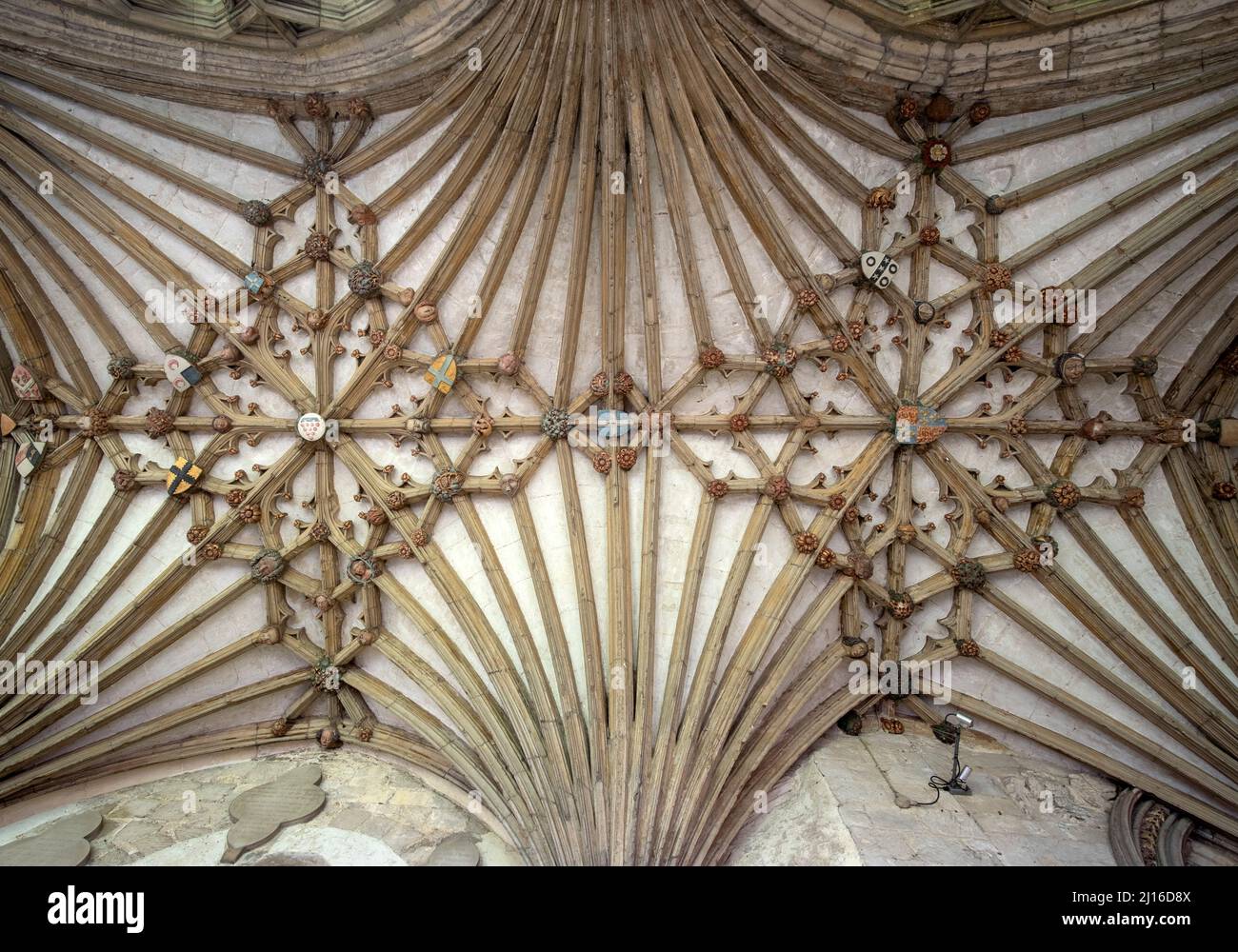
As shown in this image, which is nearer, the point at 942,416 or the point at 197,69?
the point at 197,69

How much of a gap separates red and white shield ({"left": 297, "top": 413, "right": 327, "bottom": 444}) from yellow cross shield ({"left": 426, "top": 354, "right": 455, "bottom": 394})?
169cm

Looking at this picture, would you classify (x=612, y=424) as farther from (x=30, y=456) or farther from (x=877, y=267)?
(x=30, y=456)

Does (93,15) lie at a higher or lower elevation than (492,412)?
higher

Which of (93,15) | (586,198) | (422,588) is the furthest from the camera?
(422,588)

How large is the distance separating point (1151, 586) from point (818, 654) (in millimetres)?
4597

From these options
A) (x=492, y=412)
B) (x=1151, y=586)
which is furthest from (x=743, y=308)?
(x=1151, y=586)

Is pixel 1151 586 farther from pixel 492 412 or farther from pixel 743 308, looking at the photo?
pixel 492 412

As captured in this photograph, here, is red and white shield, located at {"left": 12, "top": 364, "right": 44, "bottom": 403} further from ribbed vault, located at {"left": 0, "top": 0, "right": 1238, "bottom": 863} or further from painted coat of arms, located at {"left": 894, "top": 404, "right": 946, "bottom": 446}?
painted coat of arms, located at {"left": 894, "top": 404, "right": 946, "bottom": 446}

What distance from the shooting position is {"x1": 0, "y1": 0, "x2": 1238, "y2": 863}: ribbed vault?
9.86 meters

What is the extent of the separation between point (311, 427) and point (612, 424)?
4275mm

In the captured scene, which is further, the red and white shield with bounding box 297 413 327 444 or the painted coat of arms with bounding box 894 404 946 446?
the red and white shield with bounding box 297 413 327 444

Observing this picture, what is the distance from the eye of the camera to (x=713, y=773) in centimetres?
930

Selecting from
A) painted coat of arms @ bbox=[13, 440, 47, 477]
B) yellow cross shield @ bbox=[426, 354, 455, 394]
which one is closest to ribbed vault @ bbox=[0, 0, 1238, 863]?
yellow cross shield @ bbox=[426, 354, 455, 394]

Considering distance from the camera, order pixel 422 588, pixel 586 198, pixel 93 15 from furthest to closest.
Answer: pixel 422 588
pixel 586 198
pixel 93 15
